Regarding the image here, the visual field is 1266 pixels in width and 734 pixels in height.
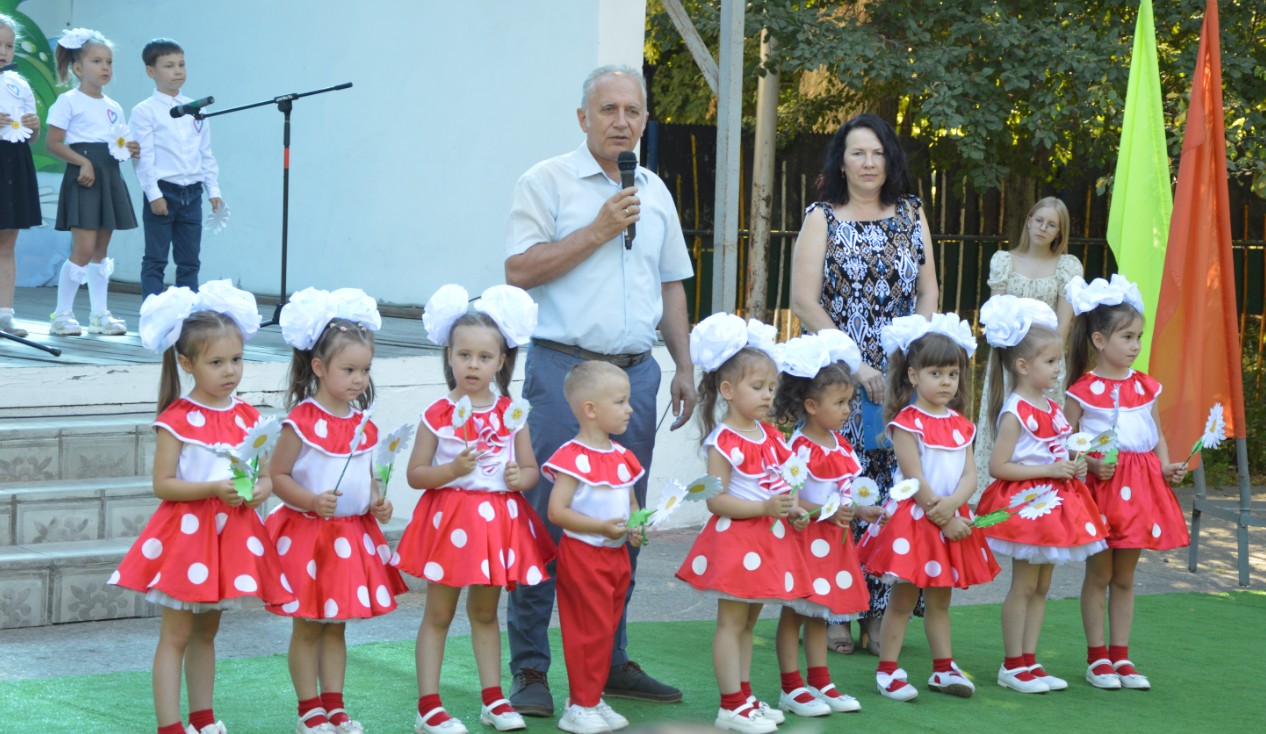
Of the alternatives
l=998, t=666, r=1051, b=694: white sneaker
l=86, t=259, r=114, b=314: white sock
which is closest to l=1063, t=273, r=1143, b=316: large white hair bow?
l=998, t=666, r=1051, b=694: white sneaker

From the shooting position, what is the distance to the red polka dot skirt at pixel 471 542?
390cm

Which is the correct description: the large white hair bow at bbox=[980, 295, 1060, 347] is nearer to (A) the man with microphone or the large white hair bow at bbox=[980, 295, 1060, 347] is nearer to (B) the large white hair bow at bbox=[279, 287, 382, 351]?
(A) the man with microphone

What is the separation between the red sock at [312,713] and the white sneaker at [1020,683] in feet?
7.22

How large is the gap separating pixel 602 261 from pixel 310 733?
1.54 m

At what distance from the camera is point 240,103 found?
33.1 ft

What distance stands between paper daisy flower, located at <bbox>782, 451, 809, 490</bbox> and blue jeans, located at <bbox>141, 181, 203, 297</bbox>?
4.73 meters

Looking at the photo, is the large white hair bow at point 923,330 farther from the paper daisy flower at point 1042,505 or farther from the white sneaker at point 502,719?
the white sneaker at point 502,719

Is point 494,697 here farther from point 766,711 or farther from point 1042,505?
point 1042,505

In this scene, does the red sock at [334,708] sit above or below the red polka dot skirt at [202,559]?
below

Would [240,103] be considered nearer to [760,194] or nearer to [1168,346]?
[760,194]

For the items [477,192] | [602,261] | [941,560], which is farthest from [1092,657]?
[477,192]

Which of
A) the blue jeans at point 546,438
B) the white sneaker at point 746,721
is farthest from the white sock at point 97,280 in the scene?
Result: the white sneaker at point 746,721

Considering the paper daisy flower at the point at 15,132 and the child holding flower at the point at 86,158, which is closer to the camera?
the paper daisy flower at the point at 15,132

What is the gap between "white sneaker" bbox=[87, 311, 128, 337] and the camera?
24.8 ft
